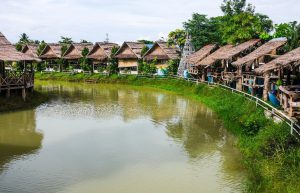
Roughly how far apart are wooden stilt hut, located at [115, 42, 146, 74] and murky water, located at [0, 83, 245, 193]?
2532cm

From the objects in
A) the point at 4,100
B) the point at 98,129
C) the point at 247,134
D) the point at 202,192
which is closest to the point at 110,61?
the point at 4,100

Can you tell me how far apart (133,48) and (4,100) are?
2957cm

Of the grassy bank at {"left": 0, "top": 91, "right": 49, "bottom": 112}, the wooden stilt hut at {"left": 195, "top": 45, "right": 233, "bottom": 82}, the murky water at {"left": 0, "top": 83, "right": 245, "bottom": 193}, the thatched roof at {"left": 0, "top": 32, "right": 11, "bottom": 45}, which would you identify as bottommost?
the murky water at {"left": 0, "top": 83, "right": 245, "bottom": 193}

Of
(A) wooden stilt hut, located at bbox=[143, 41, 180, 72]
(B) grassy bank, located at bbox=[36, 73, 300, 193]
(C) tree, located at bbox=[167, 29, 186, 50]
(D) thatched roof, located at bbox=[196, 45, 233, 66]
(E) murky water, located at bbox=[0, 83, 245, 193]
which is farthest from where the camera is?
(C) tree, located at bbox=[167, 29, 186, 50]

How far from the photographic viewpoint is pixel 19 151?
17016 millimetres

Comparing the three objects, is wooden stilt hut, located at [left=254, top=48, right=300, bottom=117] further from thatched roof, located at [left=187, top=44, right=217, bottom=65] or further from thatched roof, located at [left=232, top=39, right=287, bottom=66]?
thatched roof, located at [left=187, top=44, right=217, bottom=65]

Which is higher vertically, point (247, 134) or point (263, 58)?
point (263, 58)

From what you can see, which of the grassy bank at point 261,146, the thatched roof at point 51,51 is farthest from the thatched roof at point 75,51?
the grassy bank at point 261,146

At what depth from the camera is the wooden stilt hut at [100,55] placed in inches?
2221

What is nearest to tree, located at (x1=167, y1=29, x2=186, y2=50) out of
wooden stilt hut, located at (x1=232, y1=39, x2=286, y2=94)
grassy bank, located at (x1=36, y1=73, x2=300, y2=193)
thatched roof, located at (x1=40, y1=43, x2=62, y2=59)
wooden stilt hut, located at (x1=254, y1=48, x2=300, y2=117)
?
thatched roof, located at (x1=40, y1=43, x2=62, y2=59)

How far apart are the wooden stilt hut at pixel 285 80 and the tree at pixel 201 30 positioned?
967 inches

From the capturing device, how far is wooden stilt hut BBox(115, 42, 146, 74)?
53.9m

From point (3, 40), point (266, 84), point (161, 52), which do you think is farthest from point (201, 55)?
point (3, 40)

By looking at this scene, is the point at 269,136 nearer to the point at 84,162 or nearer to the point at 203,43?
the point at 84,162
